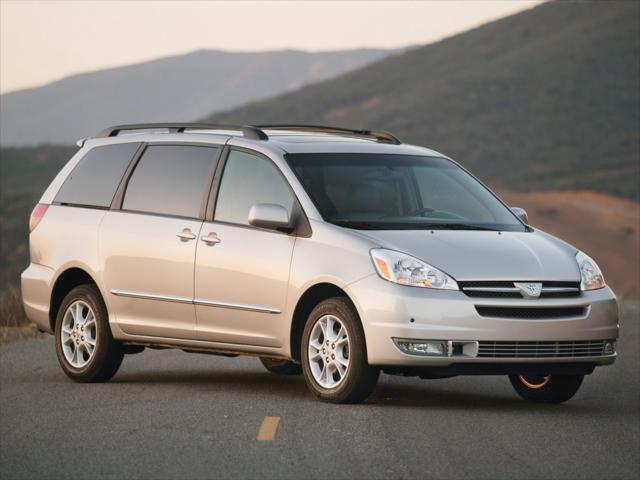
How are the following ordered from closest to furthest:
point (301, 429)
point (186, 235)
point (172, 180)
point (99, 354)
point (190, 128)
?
point (301, 429), point (186, 235), point (172, 180), point (99, 354), point (190, 128)

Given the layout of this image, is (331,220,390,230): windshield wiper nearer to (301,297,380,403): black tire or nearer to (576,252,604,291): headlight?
(301,297,380,403): black tire

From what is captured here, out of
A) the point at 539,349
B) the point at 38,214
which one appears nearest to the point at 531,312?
the point at 539,349

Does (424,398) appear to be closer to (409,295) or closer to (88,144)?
(409,295)

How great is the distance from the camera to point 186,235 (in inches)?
442

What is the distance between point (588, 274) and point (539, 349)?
791mm

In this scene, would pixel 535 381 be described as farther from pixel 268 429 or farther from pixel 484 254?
pixel 268 429

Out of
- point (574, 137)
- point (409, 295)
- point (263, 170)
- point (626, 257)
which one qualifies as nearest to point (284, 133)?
point (263, 170)

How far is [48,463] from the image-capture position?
7.96 m

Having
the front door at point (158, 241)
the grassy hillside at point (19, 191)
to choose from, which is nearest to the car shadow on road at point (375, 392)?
the front door at point (158, 241)

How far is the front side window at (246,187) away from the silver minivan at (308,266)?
1 cm

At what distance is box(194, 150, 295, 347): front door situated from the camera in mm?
10484

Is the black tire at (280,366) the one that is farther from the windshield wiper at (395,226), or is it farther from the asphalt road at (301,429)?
the windshield wiper at (395,226)

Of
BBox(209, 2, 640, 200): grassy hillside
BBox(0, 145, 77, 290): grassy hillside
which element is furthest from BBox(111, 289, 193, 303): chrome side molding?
BBox(209, 2, 640, 200): grassy hillside

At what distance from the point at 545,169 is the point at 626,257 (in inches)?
794
